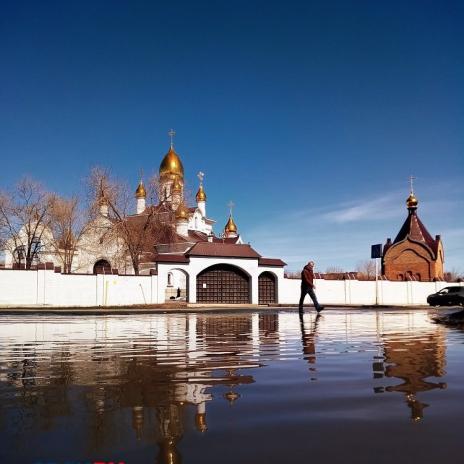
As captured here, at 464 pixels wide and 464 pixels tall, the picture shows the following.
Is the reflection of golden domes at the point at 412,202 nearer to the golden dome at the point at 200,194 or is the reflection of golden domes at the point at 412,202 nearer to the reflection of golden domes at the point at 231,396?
the golden dome at the point at 200,194

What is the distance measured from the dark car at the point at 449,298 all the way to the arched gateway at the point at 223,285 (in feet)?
41.5

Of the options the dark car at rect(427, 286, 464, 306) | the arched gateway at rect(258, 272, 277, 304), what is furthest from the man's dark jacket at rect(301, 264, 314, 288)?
the arched gateway at rect(258, 272, 277, 304)

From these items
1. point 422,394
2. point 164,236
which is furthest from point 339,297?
point 422,394

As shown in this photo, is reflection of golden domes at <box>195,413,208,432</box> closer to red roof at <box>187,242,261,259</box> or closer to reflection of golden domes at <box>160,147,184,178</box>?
red roof at <box>187,242,261,259</box>

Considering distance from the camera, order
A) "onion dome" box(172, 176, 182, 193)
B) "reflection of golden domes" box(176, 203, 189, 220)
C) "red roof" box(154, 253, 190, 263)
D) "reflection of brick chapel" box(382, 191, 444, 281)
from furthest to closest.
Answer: "reflection of brick chapel" box(382, 191, 444, 281), "onion dome" box(172, 176, 182, 193), "reflection of golden domes" box(176, 203, 189, 220), "red roof" box(154, 253, 190, 263)

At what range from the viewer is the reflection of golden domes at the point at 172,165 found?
5772 cm

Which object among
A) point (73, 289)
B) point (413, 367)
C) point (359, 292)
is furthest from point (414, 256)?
point (413, 367)

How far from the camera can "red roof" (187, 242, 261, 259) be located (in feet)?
115

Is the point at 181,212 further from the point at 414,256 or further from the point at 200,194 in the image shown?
the point at 414,256

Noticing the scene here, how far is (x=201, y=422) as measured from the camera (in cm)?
248

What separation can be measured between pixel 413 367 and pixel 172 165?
181 ft

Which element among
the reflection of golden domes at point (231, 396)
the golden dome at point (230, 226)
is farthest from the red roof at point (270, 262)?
the reflection of golden domes at point (231, 396)

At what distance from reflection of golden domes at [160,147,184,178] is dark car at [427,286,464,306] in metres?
34.1

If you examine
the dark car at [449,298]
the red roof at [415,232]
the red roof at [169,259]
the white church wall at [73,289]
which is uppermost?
the red roof at [415,232]
